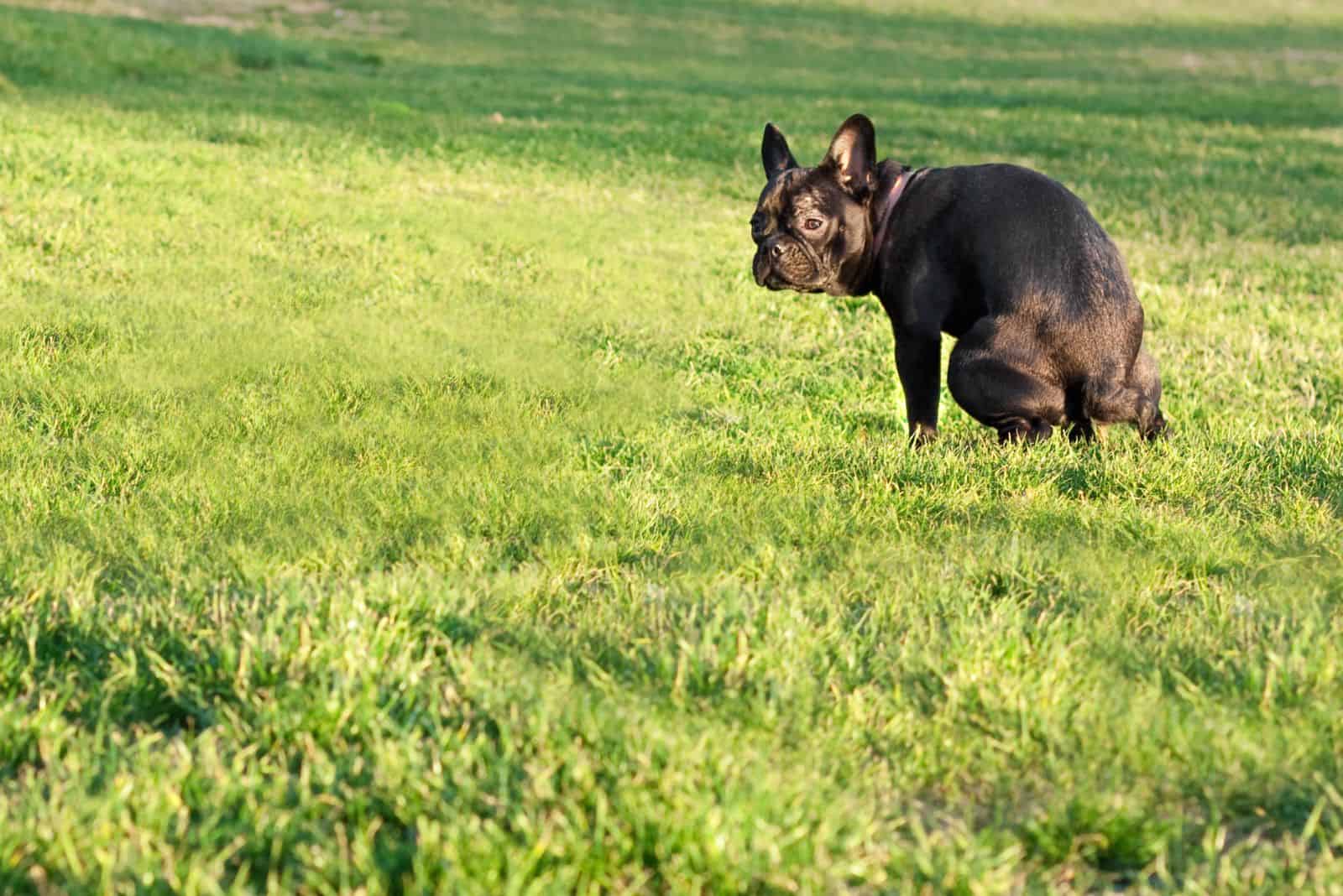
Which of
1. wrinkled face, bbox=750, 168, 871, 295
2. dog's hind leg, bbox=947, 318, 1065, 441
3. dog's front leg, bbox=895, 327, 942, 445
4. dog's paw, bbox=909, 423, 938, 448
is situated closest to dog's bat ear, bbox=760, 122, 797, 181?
wrinkled face, bbox=750, 168, 871, 295

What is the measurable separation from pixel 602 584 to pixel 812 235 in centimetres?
270

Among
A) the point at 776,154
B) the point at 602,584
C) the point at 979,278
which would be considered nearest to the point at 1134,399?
the point at 979,278

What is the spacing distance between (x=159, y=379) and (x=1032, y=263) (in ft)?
14.3

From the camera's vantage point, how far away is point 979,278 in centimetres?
627

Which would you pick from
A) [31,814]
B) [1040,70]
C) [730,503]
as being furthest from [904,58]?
[31,814]

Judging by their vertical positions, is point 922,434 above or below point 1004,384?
Answer: below

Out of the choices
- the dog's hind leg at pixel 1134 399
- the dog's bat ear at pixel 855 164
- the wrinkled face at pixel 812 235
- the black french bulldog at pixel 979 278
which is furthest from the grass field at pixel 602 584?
the dog's bat ear at pixel 855 164

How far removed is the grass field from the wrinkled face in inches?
31.8

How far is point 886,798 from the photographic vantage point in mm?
3119

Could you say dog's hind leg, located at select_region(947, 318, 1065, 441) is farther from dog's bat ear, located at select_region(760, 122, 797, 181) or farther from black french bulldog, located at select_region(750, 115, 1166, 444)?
dog's bat ear, located at select_region(760, 122, 797, 181)

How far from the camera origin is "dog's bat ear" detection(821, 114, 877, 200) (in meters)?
6.56

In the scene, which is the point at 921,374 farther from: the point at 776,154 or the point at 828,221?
the point at 776,154

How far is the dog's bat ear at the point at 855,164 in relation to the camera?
6562 millimetres

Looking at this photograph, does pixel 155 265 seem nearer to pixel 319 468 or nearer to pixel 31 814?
pixel 319 468
